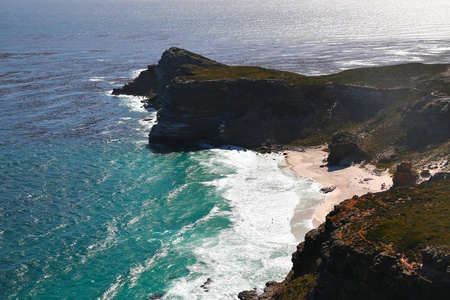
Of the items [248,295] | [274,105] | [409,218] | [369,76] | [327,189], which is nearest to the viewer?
[409,218]

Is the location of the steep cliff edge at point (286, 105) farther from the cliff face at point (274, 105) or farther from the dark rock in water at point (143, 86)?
the dark rock in water at point (143, 86)

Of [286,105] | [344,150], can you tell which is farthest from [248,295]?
[286,105]

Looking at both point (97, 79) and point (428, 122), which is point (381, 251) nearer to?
point (428, 122)

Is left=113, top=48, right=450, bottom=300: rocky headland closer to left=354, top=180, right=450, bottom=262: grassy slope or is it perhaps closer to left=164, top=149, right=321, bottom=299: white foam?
left=354, top=180, right=450, bottom=262: grassy slope

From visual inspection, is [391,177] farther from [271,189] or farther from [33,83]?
[33,83]

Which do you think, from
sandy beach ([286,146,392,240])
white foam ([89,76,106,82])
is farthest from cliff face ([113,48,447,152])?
white foam ([89,76,106,82])

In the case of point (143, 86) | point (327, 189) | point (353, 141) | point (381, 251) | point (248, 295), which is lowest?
point (248, 295)

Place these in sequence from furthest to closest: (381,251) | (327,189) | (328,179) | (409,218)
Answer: (328,179)
(327,189)
(409,218)
(381,251)
